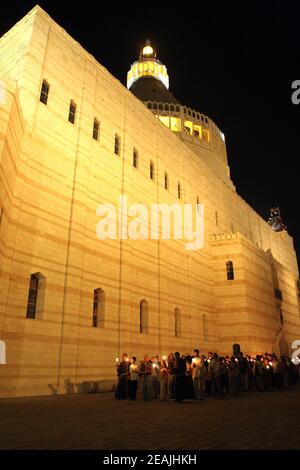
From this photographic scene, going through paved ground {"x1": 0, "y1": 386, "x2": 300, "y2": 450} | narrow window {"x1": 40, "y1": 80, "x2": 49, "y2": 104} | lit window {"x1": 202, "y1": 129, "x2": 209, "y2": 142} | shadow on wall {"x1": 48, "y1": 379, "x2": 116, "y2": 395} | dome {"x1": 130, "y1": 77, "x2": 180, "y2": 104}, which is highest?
dome {"x1": 130, "y1": 77, "x2": 180, "y2": 104}

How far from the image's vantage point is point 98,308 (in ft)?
58.4

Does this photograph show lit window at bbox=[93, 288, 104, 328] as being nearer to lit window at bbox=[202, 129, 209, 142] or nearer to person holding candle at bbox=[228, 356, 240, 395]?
person holding candle at bbox=[228, 356, 240, 395]

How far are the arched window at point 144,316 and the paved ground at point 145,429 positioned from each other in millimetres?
11190

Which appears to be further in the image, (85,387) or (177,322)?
(177,322)

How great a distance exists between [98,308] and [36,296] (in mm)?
3937

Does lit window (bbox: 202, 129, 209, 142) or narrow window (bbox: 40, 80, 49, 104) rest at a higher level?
lit window (bbox: 202, 129, 209, 142)

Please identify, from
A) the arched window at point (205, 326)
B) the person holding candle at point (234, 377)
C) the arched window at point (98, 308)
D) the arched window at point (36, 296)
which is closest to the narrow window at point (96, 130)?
the arched window at point (98, 308)

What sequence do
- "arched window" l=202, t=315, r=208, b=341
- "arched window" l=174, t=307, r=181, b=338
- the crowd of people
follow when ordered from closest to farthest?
the crowd of people → "arched window" l=174, t=307, r=181, b=338 → "arched window" l=202, t=315, r=208, b=341

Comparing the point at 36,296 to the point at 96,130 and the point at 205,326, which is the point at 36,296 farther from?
the point at 205,326

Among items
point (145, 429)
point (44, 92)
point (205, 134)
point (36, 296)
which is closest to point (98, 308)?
point (36, 296)

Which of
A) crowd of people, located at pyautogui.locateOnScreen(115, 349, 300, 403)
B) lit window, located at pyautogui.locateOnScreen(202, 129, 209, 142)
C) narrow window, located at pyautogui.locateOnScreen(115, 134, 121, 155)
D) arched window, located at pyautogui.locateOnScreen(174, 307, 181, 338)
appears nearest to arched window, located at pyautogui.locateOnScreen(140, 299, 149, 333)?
arched window, located at pyautogui.locateOnScreen(174, 307, 181, 338)

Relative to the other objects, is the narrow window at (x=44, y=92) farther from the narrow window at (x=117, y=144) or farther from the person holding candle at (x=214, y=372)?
the person holding candle at (x=214, y=372)

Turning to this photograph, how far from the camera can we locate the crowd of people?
Result: 41.2 feet

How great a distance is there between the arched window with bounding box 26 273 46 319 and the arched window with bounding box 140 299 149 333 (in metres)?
7.65
